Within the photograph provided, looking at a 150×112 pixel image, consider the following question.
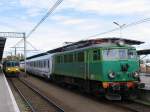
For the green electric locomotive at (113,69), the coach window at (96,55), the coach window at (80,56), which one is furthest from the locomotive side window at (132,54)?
the coach window at (80,56)

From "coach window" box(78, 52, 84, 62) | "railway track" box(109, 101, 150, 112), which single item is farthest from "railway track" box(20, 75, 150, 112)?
"coach window" box(78, 52, 84, 62)

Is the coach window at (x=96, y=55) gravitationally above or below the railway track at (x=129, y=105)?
above

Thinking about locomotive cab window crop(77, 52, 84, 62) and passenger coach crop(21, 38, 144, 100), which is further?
locomotive cab window crop(77, 52, 84, 62)

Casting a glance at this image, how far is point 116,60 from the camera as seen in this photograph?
18984 mm

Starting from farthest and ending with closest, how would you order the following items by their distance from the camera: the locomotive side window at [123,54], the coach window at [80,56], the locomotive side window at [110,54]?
the coach window at [80,56] → the locomotive side window at [123,54] → the locomotive side window at [110,54]

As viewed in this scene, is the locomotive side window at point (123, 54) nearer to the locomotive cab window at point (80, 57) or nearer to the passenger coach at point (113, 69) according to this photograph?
the passenger coach at point (113, 69)

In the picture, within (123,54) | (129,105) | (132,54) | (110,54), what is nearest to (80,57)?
(110,54)

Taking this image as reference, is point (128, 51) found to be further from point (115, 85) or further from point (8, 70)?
point (8, 70)

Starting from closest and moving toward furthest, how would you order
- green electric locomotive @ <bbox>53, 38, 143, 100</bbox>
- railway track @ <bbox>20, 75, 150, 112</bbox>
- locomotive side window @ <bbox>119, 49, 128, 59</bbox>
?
1. railway track @ <bbox>20, 75, 150, 112</bbox>
2. green electric locomotive @ <bbox>53, 38, 143, 100</bbox>
3. locomotive side window @ <bbox>119, 49, 128, 59</bbox>

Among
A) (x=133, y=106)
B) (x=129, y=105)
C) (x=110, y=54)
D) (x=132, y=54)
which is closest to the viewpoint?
(x=133, y=106)

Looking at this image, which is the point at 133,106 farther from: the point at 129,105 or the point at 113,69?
the point at 113,69

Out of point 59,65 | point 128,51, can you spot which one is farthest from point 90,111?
point 59,65

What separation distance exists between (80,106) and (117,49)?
134 inches

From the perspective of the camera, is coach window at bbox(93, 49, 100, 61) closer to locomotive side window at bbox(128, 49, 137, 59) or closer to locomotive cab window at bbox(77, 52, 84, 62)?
locomotive side window at bbox(128, 49, 137, 59)
